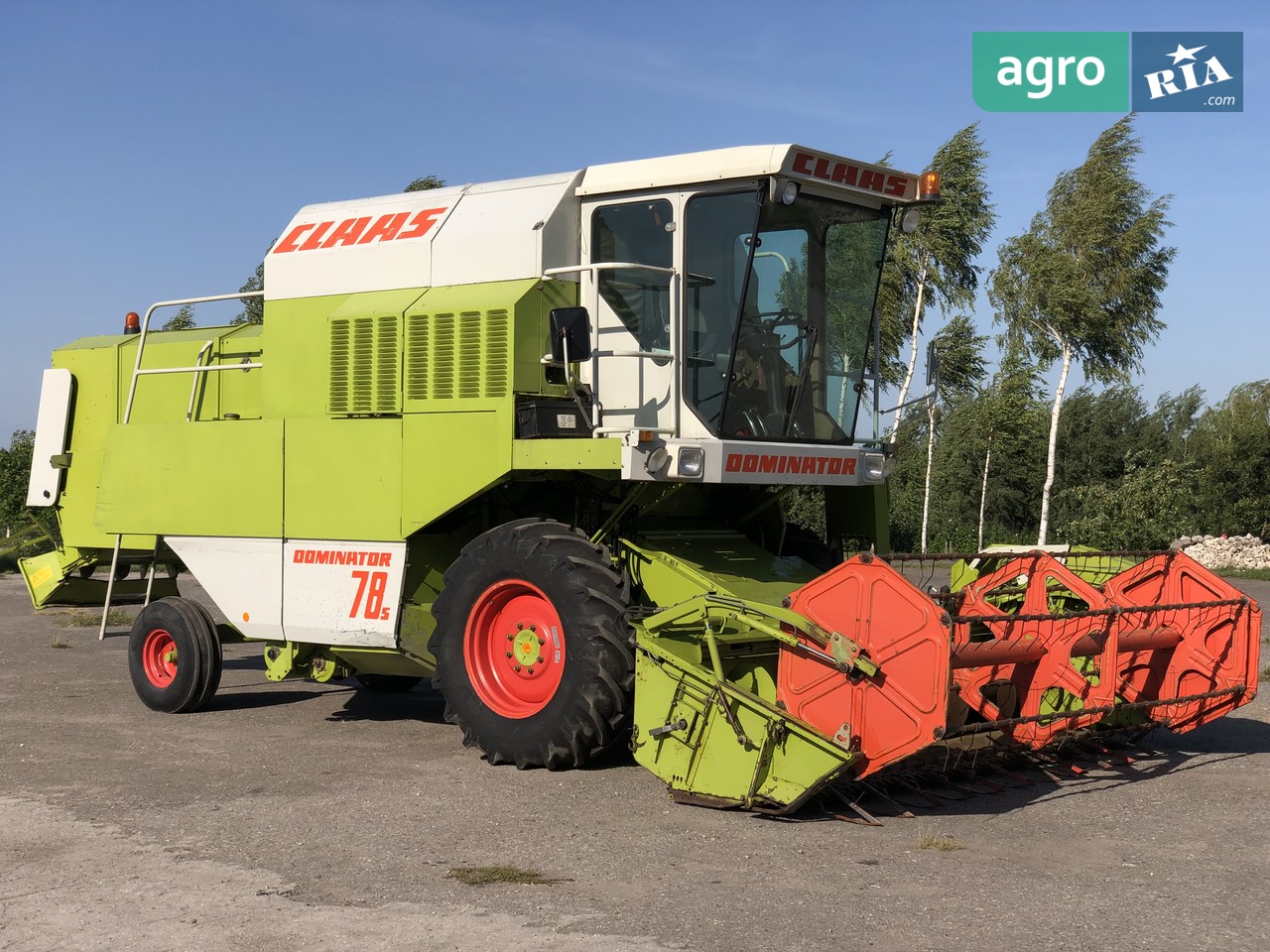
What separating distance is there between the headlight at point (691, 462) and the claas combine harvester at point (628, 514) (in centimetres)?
2

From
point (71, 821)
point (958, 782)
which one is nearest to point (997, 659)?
point (958, 782)

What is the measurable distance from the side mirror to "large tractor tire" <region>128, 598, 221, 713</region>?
4479 millimetres

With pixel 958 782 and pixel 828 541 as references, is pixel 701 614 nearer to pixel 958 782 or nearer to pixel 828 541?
pixel 958 782

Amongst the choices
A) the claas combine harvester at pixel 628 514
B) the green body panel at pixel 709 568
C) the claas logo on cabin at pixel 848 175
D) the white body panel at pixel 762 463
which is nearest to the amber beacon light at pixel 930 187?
the claas combine harvester at pixel 628 514

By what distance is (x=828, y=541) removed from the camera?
11.1 meters

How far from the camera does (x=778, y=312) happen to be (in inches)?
373

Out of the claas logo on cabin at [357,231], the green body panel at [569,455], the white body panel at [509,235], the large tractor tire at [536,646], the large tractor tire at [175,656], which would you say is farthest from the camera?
the large tractor tire at [175,656]

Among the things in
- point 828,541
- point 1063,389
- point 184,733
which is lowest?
point 184,733

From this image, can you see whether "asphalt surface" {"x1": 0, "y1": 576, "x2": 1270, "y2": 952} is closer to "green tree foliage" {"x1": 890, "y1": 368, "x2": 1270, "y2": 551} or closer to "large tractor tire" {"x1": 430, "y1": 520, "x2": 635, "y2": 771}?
"large tractor tire" {"x1": 430, "y1": 520, "x2": 635, "y2": 771}

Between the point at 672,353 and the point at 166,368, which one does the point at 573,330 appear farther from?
the point at 166,368

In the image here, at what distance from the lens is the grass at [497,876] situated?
6.11m

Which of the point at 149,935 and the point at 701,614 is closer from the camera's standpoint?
the point at 149,935

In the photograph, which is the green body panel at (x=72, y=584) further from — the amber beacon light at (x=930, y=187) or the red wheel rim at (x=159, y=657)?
the amber beacon light at (x=930, y=187)

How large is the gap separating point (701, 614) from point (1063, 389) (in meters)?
27.8
